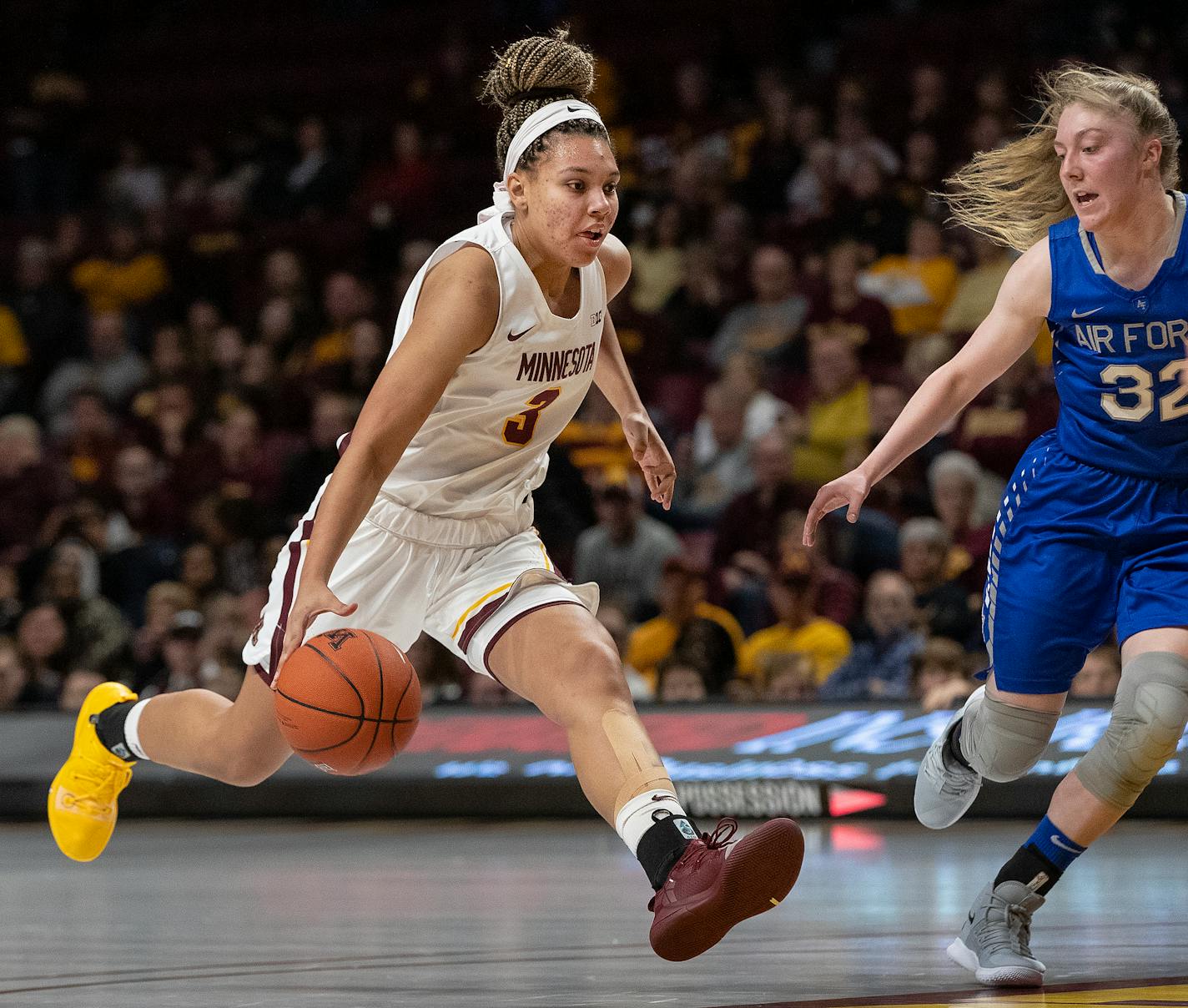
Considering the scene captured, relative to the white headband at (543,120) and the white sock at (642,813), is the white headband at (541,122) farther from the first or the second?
the white sock at (642,813)

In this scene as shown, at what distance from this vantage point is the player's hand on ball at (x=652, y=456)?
4758 mm

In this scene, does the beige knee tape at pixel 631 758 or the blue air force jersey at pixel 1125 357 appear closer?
the beige knee tape at pixel 631 758

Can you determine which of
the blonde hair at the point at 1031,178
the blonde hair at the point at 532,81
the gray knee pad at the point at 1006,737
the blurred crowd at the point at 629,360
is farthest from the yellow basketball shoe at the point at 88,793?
the blurred crowd at the point at 629,360

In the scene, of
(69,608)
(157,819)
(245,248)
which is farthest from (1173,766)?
(245,248)

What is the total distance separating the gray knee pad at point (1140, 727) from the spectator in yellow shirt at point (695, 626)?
15.7 ft

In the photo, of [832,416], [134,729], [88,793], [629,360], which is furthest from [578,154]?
[629,360]

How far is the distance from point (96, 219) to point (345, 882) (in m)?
9.51

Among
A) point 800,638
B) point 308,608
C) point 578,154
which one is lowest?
point 800,638

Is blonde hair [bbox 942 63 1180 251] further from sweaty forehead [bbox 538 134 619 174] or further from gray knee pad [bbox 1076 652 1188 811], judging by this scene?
gray knee pad [bbox 1076 652 1188 811]

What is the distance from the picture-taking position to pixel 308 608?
3.74 metres

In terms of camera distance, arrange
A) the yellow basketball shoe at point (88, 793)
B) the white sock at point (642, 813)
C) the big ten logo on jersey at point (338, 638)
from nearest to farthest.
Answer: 1. the white sock at point (642, 813)
2. the big ten logo on jersey at point (338, 638)
3. the yellow basketball shoe at point (88, 793)

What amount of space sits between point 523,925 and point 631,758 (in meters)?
1.40

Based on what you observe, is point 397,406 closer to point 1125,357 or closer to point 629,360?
point 1125,357

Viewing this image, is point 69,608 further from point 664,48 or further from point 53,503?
point 664,48
